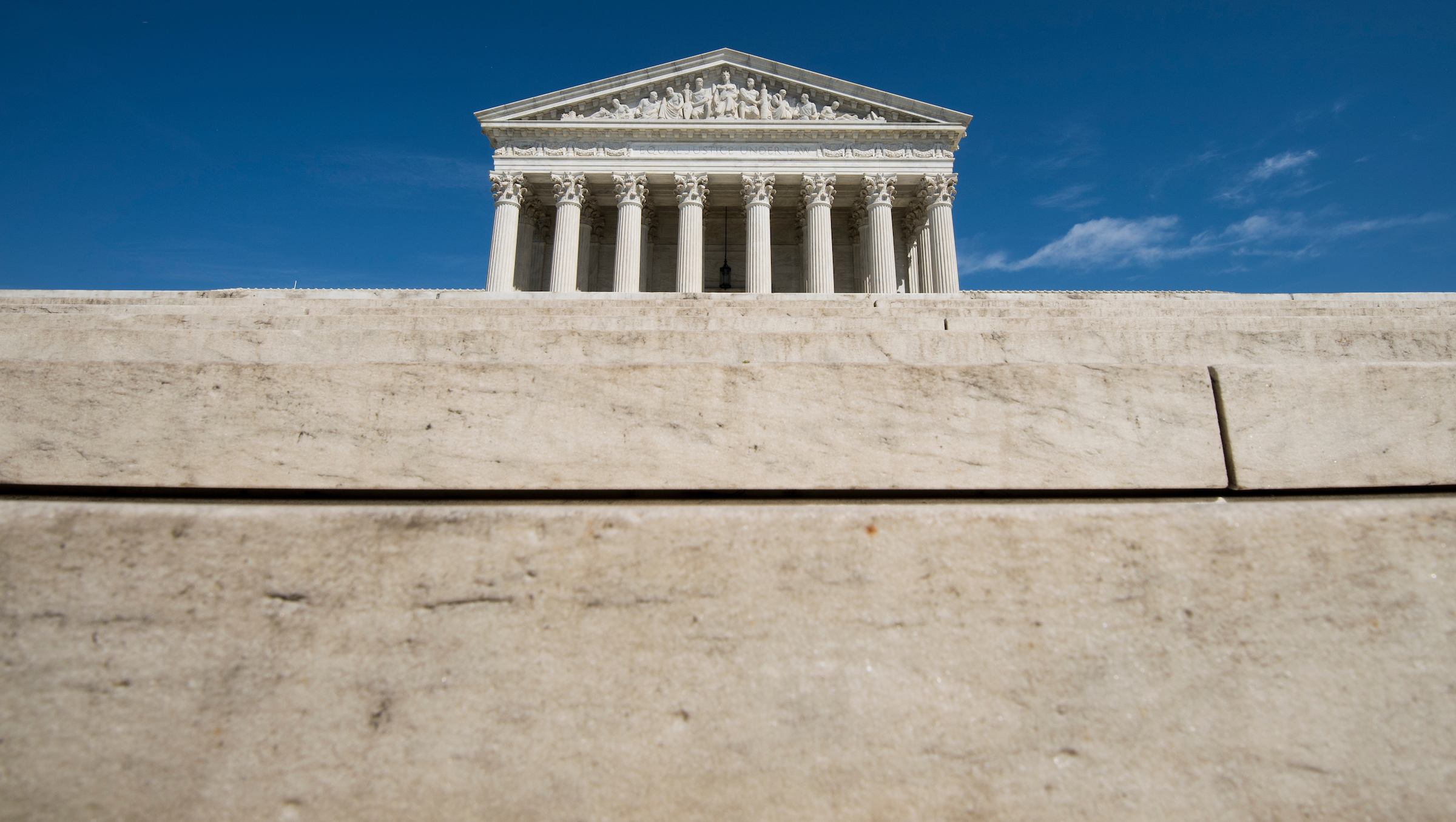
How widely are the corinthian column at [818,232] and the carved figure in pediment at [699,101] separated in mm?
4805

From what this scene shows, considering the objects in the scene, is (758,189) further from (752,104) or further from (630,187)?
(630,187)

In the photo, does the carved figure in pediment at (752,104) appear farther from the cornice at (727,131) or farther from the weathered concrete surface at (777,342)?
the weathered concrete surface at (777,342)

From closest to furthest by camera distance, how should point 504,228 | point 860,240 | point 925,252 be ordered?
point 504,228 → point 925,252 → point 860,240

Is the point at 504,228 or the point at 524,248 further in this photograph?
the point at 524,248

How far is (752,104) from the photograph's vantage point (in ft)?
74.0

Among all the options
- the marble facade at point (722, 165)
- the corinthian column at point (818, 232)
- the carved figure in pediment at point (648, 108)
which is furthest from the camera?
the carved figure in pediment at point (648, 108)

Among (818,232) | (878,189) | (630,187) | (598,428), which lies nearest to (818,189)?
(818,232)

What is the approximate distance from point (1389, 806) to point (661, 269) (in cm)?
2462

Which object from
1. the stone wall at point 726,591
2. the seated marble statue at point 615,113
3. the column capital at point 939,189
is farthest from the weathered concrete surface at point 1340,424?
the seated marble statue at point 615,113

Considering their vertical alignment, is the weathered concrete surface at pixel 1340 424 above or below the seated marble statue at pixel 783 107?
Answer: below

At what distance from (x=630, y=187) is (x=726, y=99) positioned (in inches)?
215

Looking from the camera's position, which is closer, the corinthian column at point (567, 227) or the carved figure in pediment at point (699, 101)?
the corinthian column at point (567, 227)

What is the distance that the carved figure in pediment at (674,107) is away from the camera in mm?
22484

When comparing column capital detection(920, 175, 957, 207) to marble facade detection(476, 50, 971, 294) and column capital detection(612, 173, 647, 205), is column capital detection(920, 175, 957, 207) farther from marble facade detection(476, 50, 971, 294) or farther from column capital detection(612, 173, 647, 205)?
column capital detection(612, 173, 647, 205)
